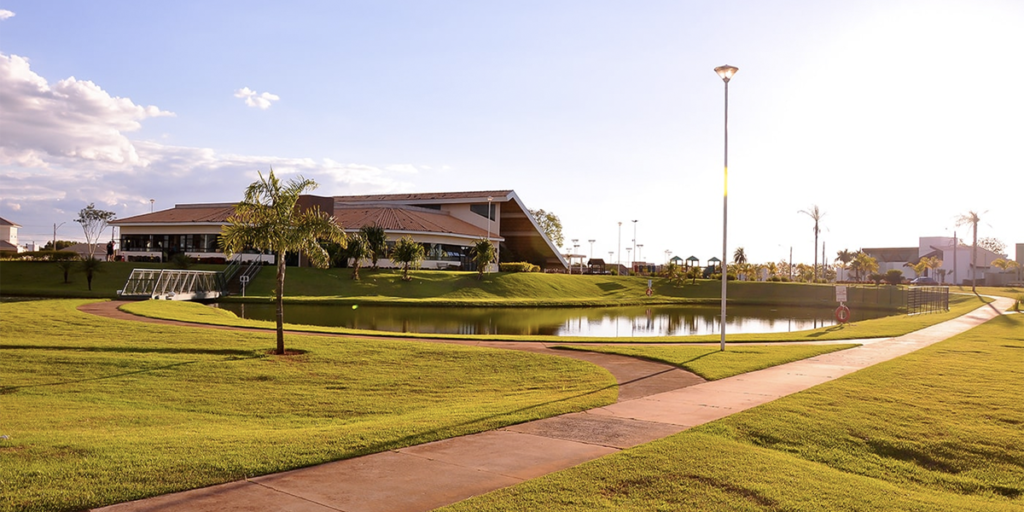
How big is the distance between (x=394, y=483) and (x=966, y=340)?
76.3 ft

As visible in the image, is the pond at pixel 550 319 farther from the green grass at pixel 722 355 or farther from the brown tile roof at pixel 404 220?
the brown tile roof at pixel 404 220

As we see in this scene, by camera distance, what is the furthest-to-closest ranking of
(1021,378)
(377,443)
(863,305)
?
(863,305)
(1021,378)
(377,443)

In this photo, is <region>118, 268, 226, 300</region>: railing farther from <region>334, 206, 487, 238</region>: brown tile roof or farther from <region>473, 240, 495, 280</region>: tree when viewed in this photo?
<region>473, 240, 495, 280</region>: tree

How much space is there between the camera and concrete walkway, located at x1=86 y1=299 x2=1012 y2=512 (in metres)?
5.86

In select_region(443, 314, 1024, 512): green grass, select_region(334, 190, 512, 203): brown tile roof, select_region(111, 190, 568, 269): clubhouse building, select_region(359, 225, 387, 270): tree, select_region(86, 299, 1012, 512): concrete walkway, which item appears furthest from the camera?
select_region(334, 190, 512, 203): brown tile roof

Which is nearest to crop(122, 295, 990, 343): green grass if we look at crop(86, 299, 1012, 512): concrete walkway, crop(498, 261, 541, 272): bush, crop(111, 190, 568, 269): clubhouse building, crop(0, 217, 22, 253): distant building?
crop(86, 299, 1012, 512): concrete walkway

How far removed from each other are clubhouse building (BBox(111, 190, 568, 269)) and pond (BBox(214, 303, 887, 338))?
835 inches

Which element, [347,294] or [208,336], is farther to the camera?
[347,294]

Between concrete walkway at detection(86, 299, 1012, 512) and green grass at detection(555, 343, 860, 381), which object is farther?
green grass at detection(555, 343, 860, 381)

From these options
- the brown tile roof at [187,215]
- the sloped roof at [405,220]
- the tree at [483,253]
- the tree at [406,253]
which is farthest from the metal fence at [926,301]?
the brown tile roof at [187,215]

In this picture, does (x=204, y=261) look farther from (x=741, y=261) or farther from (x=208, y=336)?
(x=741, y=261)

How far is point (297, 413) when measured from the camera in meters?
11.1

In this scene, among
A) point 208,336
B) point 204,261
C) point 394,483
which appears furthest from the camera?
point 204,261

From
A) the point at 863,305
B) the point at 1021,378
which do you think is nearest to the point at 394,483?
the point at 1021,378
